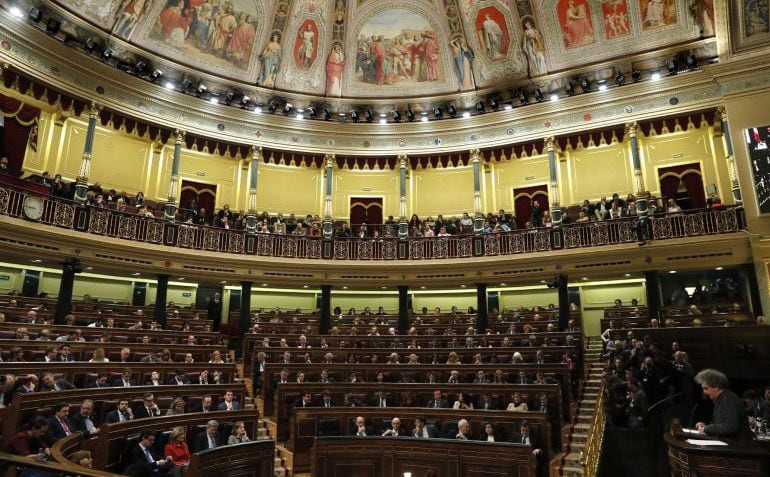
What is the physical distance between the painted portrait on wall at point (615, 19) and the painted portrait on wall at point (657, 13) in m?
0.48

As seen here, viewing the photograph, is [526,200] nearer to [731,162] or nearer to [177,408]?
[731,162]

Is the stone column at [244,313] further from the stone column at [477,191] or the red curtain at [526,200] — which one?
the red curtain at [526,200]

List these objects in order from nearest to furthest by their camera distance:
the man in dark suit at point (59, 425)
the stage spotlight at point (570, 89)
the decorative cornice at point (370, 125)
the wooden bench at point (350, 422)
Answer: the man in dark suit at point (59, 425) → the wooden bench at point (350, 422) → the decorative cornice at point (370, 125) → the stage spotlight at point (570, 89)

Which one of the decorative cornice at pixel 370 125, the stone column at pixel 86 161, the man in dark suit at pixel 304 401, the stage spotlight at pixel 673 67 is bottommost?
the man in dark suit at pixel 304 401

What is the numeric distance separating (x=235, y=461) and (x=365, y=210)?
1507cm

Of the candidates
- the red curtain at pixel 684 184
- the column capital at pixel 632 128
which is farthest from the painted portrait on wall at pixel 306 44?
the red curtain at pixel 684 184

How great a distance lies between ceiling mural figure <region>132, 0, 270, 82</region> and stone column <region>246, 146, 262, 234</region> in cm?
273

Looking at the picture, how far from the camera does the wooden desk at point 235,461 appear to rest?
574cm

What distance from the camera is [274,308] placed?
19.9 m

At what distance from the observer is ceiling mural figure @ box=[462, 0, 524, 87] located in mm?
18359

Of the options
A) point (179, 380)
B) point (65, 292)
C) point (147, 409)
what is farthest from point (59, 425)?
point (65, 292)

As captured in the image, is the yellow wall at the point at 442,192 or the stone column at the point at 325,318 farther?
the yellow wall at the point at 442,192

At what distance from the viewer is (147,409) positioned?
25.4 ft

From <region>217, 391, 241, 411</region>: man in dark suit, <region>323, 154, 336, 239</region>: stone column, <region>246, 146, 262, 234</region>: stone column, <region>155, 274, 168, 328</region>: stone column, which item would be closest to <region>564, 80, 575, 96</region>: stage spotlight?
<region>323, 154, 336, 239</region>: stone column
